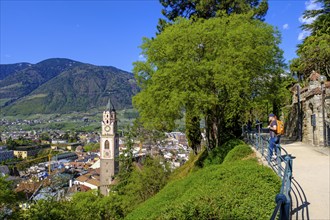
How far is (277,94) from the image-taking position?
1619cm

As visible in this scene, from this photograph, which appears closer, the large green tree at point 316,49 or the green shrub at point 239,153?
the green shrub at point 239,153

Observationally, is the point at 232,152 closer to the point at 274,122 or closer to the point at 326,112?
the point at 274,122

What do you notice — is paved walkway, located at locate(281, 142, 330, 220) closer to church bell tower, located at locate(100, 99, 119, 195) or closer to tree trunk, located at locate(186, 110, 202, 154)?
tree trunk, located at locate(186, 110, 202, 154)

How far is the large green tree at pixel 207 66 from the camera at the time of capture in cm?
1373

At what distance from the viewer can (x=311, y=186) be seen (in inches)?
311

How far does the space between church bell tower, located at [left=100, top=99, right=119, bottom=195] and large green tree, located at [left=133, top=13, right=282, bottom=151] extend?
47455 mm

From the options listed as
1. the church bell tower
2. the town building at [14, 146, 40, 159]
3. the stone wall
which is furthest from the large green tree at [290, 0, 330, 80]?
the town building at [14, 146, 40, 159]

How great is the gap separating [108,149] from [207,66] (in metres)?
52.9

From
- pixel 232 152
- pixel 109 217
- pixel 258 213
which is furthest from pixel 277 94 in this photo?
pixel 109 217

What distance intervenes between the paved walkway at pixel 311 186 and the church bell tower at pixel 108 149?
170 feet

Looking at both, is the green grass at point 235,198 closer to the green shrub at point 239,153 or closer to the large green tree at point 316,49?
the green shrub at point 239,153

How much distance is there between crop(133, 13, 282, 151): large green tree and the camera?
1373cm

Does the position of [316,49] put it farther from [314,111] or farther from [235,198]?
[235,198]

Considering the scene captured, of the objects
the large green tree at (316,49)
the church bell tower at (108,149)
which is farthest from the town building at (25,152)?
the large green tree at (316,49)
